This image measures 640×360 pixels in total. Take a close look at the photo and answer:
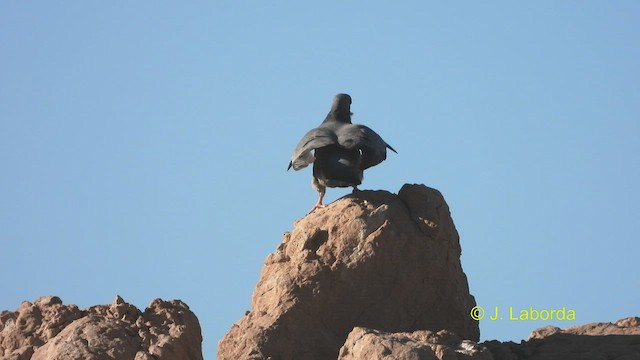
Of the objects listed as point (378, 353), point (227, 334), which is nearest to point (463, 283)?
point (227, 334)

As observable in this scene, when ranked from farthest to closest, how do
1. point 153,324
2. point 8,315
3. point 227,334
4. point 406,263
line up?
1. point 406,263
2. point 227,334
3. point 8,315
4. point 153,324

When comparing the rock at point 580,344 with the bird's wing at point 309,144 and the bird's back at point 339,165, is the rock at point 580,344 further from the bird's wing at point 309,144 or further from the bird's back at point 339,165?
the bird's wing at point 309,144

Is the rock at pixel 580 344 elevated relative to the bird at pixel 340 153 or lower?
lower

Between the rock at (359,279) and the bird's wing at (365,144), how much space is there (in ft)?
1.38

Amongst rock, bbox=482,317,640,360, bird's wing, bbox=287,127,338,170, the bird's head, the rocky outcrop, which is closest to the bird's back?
bird's wing, bbox=287,127,338,170

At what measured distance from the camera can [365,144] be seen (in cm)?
1183

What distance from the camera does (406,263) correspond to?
438 inches

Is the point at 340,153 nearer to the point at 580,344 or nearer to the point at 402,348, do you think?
the point at 580,344

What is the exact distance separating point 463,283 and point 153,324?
372cm

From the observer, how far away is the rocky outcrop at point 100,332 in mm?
8805

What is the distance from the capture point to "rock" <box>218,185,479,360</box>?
10.5 meters

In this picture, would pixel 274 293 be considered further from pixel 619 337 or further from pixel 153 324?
pixel 619 337

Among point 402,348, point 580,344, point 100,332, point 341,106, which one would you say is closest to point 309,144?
point 341,106

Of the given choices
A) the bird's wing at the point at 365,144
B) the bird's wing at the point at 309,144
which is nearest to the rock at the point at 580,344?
the bird's wing at the point at 365,144
